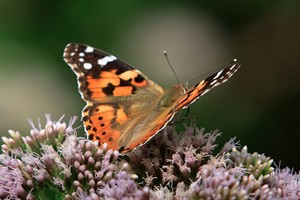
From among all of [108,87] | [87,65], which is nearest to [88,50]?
[87,65]

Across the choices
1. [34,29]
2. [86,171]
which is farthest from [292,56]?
[86,171]

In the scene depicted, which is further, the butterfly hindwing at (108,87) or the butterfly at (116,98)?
the butterfly hindwing at (108,87)

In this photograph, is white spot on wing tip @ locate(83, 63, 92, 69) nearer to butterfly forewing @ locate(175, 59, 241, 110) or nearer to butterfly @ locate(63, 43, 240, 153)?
butterfly @ locate(63, 43, 240, 153)

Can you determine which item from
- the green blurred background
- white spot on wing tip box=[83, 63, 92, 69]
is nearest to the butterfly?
white spot on wing tip box=[83, 63, 92, 69]

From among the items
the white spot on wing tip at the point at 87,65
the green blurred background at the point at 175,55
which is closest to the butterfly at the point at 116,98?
the white spot on wing tip at the point at 87,65

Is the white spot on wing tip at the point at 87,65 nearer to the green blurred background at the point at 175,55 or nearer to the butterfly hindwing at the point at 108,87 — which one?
the butterfly hindwing at the point at 108,87
